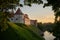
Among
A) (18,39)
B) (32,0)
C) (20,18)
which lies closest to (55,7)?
(32,0)

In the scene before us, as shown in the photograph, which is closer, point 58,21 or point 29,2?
point 29,2

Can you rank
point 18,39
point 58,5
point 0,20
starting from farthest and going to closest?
point 18,39 < point 0,20 < point 58,5

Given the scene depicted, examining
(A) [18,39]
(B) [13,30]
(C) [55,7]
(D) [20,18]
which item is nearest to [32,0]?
(C) [55,7]

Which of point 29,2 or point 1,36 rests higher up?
point 29,2

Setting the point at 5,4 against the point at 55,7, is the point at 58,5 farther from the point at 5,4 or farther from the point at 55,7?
the point at 5,4

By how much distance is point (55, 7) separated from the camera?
20.0 feet

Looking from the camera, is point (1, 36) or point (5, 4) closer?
point (5, 4)

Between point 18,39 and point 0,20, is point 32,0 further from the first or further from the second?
point 18,39

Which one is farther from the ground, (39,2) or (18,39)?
(39,2)

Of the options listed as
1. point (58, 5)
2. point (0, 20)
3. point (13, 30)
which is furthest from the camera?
point (13, 30)

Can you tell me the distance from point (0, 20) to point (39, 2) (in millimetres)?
1082

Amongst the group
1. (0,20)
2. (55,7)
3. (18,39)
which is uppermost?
(55,7)

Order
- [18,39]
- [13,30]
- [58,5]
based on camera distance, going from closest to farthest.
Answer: [58,5]
[18,39]
[13,30]

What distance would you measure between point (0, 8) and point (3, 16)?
0.42m
